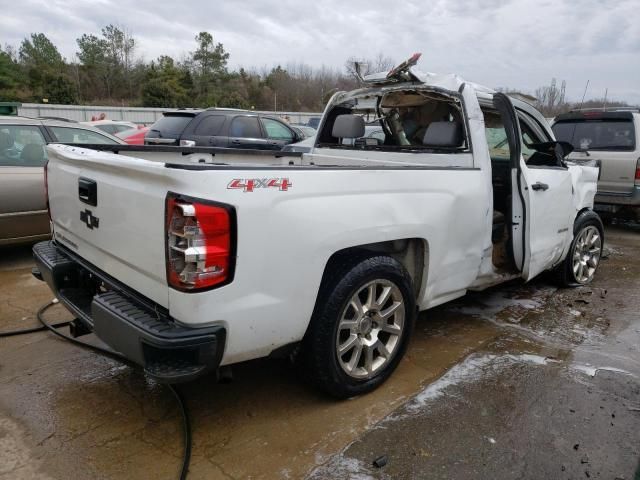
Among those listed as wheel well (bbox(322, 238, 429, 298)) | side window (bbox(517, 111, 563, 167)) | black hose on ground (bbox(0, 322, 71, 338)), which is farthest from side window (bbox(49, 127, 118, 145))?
side window (bbox(517, 111, 563, 167))

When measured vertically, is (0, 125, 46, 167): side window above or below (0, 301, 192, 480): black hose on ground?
above

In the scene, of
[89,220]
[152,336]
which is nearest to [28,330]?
[89,220]

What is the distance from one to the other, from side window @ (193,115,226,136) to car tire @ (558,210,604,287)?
6.56 m

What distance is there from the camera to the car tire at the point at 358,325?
8.59 ft

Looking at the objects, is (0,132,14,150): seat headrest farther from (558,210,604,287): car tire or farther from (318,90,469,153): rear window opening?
(558,210,604,287): car tire

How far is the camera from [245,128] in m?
9.67

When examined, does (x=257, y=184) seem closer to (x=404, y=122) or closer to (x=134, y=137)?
(x=404, y=122)

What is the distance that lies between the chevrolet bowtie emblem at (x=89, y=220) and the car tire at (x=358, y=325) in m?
1.29

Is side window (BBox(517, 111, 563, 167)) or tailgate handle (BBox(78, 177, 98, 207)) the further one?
side window (BBox(517, 111, 563, 167))

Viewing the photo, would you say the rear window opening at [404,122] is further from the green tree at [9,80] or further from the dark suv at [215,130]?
the green tree at [9,80]

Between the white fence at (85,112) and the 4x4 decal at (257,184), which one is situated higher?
the white fence at (85,112)

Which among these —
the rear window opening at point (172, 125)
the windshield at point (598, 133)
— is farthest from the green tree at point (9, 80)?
the windshield at point (598, 133)

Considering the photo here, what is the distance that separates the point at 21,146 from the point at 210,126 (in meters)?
4.15

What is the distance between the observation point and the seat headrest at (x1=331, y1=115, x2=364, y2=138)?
434 cm
